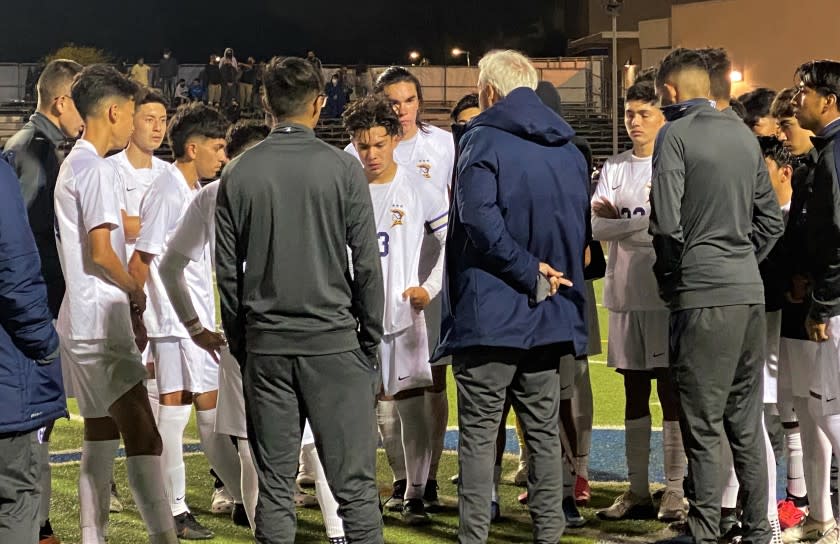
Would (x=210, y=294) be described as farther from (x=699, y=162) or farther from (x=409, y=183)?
(x=699, y=162)

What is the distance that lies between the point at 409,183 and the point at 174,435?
5.71 ft

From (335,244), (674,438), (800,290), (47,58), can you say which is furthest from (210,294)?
(47,58)

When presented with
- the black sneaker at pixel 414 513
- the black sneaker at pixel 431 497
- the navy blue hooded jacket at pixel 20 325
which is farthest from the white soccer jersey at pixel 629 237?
the navy blue hooded jacket at pixel 20 325

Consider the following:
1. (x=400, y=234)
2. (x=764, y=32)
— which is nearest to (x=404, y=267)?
(x=400, y=234)

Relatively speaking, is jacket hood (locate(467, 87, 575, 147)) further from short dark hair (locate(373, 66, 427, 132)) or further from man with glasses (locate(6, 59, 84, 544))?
man with glasses (locate(6, 59, 84, 544))

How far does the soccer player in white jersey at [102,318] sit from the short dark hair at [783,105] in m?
3.10

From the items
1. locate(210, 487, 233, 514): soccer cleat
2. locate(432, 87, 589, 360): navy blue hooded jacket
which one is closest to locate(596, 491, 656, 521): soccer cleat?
locate(432, 87, 589, 360): navy blue hooded jacket

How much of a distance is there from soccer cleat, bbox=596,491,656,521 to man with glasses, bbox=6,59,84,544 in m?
2.74

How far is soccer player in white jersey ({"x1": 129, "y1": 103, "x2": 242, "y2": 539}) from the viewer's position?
5742 millimetres

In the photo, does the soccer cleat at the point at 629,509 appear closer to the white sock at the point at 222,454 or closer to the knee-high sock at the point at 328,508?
the knee-high sock at the point at 328,508

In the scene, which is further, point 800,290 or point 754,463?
point 800,290

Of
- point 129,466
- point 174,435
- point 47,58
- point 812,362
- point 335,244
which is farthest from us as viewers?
point 47,58

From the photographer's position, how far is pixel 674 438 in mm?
5980

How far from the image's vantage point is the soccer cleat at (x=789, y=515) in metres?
5.66
